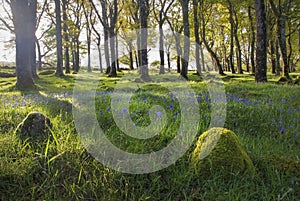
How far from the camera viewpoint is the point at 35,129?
10.9 feet

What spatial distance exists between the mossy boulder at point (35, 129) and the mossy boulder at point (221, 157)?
6.76 ft

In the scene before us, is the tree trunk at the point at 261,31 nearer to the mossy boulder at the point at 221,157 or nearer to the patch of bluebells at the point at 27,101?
the patch of bluebells at the point at 27,101

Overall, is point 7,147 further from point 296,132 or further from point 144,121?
point 296,132

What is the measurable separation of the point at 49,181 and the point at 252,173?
7.23 ft

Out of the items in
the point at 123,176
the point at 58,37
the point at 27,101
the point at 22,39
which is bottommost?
the point at 123,176

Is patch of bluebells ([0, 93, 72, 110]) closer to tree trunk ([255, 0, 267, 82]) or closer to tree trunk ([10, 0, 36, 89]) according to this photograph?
tree trunk ([10, 0, 36, 89])

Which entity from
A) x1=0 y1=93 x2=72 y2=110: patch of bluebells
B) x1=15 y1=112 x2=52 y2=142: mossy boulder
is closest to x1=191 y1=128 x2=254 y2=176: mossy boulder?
x1=15 y1=112 x2=52 y2=142: mossy boulder

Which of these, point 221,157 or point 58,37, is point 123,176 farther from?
point 58,37

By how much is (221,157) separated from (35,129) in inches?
99.6

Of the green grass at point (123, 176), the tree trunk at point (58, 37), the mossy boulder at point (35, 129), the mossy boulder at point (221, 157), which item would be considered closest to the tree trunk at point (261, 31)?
the green grass at point (123, 176)

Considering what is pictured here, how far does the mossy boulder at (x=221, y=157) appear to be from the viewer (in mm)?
2561

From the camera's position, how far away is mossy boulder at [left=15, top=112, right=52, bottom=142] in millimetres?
3242

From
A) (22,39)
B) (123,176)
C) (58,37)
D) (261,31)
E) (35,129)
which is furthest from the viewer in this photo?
(58,37)

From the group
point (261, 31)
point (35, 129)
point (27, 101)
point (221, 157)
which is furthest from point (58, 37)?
point (221, 157)
